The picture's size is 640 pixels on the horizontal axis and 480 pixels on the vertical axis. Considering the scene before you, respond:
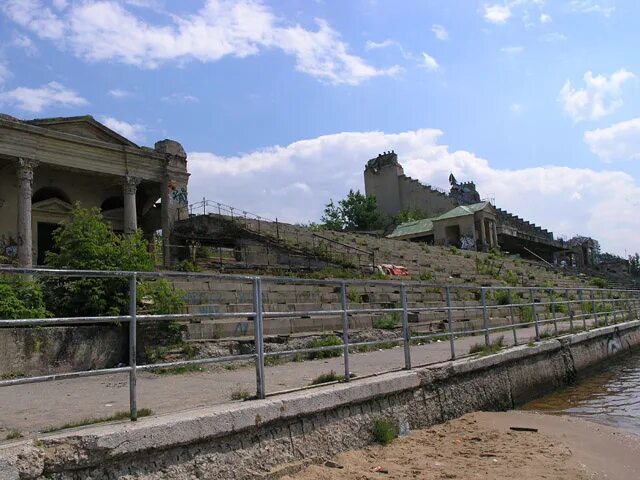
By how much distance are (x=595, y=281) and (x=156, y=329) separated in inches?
1496

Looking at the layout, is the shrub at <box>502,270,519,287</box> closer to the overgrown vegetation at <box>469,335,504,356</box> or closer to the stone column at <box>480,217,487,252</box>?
the stone column at <box>480,217,487,252</box>

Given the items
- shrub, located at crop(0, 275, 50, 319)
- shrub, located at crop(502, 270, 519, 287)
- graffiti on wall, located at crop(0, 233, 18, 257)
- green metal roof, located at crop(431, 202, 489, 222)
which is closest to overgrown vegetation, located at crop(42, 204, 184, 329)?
shrub, located at crop(0, 275, 50, 319)

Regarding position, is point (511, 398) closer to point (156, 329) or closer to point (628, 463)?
point (628, 463)

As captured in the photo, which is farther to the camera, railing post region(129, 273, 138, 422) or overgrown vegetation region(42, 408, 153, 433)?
railing post region(129, 273, 138, 422)

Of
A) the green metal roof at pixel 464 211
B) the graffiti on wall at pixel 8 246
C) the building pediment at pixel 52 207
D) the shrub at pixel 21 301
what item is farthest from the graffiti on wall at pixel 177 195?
the green metal roof at pixel 464 211

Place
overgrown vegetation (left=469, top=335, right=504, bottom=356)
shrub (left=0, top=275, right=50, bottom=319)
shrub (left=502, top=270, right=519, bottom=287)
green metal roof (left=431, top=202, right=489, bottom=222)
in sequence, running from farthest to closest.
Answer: green metal roof (left=431, top=202, right=489, bottom=222)
shrub (left=502, top=270, right=519, bottom=287)
overgrown vegetation (left=469, top=335, right=504, bottom=356)
shrub (left=0, top=275, right=50, bottom=319)

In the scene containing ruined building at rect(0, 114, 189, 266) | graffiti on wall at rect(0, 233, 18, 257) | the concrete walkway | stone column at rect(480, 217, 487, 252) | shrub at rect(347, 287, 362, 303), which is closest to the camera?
the concrete walkway

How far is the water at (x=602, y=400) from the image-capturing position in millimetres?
8883

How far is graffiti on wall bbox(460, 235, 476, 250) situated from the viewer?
5094 centimetres

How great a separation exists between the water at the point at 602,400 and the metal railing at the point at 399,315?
129 cm

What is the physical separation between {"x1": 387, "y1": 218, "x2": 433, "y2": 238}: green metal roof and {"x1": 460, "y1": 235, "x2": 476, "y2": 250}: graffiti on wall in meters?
3.77

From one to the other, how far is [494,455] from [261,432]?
2.88 meters

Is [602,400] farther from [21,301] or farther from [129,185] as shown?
[129,185]

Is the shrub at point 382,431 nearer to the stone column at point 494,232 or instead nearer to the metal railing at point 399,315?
the metal railing at point 399,315
